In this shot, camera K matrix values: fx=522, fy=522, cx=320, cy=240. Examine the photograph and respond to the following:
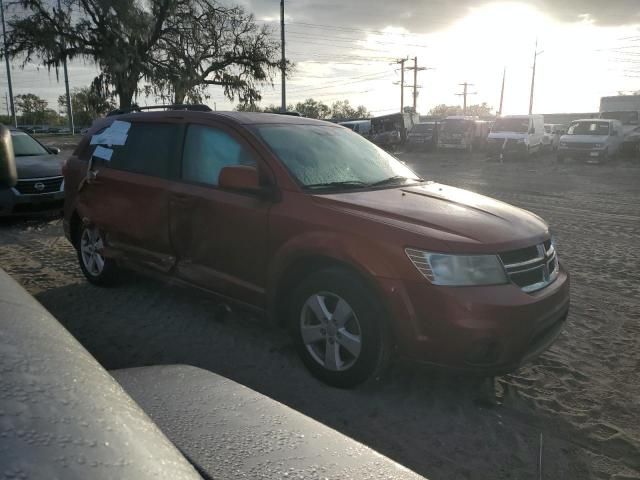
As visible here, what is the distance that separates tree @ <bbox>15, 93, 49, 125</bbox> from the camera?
11462 centimetres

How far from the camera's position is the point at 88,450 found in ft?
2.31

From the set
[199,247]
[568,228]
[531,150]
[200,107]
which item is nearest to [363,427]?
[199,247]

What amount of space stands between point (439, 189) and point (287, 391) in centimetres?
185

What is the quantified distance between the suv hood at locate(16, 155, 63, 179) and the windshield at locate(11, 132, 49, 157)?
1.38 ft

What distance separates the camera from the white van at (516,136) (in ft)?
76.8

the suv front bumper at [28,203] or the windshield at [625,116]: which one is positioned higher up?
the windshield at [625,116]

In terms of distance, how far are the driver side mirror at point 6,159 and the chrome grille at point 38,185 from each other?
7.06 metres

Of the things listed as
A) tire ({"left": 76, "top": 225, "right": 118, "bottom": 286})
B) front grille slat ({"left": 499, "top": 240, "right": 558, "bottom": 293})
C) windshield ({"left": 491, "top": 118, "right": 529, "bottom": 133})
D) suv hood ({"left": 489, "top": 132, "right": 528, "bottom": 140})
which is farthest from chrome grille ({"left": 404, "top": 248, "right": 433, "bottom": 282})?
windshield ({"left": 491, "top": 118, "right": 529, "bottom": 133})

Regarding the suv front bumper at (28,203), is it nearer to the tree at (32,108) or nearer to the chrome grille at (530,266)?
the chrome grille at (530,266)

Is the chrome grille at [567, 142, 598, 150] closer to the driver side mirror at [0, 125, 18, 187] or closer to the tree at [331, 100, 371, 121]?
the driver side mirror at [0, 125, 18, 187]

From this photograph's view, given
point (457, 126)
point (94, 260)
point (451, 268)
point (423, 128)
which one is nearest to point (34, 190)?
point (94, 260)

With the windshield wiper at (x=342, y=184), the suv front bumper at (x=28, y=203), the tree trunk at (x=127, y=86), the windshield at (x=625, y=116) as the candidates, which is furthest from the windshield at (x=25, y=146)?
the windshield at (x=625, y=116)

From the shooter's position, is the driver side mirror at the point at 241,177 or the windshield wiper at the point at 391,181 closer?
the driver side mirror at the point at 241,177

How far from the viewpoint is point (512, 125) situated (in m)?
24.3
